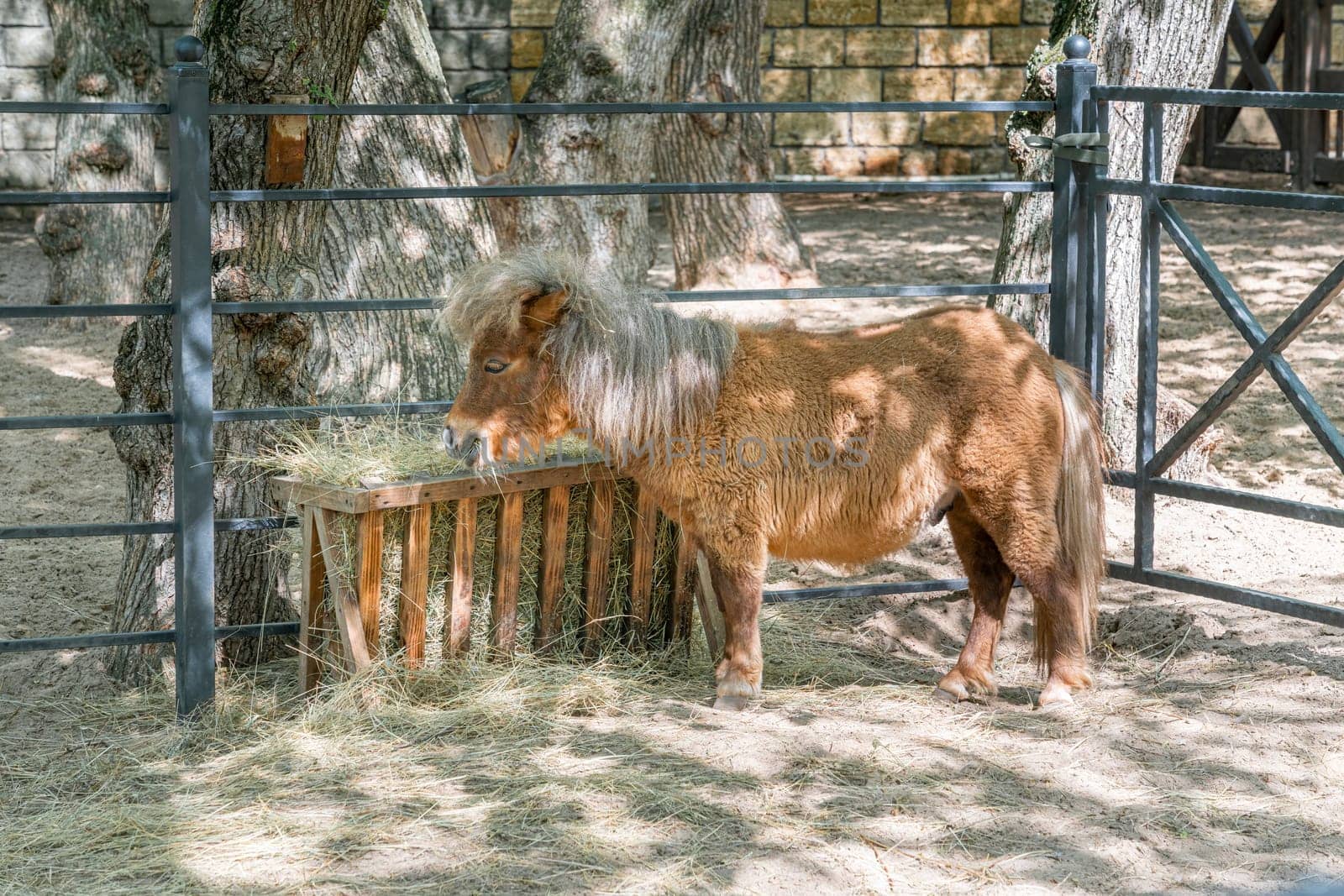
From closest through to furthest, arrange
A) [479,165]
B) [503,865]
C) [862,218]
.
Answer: [503,865]
[479,165]
[862,218]

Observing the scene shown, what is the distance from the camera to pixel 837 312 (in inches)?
427

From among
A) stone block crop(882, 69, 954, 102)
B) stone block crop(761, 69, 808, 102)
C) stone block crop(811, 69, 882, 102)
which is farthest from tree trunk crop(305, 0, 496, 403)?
stone block crop(882, 69, 954, 102)

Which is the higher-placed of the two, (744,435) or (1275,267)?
(1275,267)

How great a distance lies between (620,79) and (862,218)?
694cm

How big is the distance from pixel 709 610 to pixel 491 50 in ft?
38.4

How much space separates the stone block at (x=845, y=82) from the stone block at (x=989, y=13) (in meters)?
1.11

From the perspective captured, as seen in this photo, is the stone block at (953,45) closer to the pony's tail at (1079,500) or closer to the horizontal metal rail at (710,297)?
the horizontal metal rail at (710,297)

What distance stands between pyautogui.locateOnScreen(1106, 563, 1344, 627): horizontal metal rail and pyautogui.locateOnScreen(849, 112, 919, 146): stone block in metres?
11.9

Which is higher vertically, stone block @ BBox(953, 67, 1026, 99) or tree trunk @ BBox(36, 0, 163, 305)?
stone block @ BBox(953, 67, 1026, 99)

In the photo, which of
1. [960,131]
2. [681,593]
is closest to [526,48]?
[960,131]

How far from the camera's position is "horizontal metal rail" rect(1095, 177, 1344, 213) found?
4.68m

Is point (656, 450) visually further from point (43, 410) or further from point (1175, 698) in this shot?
point (43, 410)

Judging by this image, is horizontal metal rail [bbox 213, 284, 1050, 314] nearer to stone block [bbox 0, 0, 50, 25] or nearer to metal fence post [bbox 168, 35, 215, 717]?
metal fence post [bbox 168, 35, 215, 717]

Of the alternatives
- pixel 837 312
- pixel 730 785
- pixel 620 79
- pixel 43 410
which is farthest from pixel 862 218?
pixel 730 785
